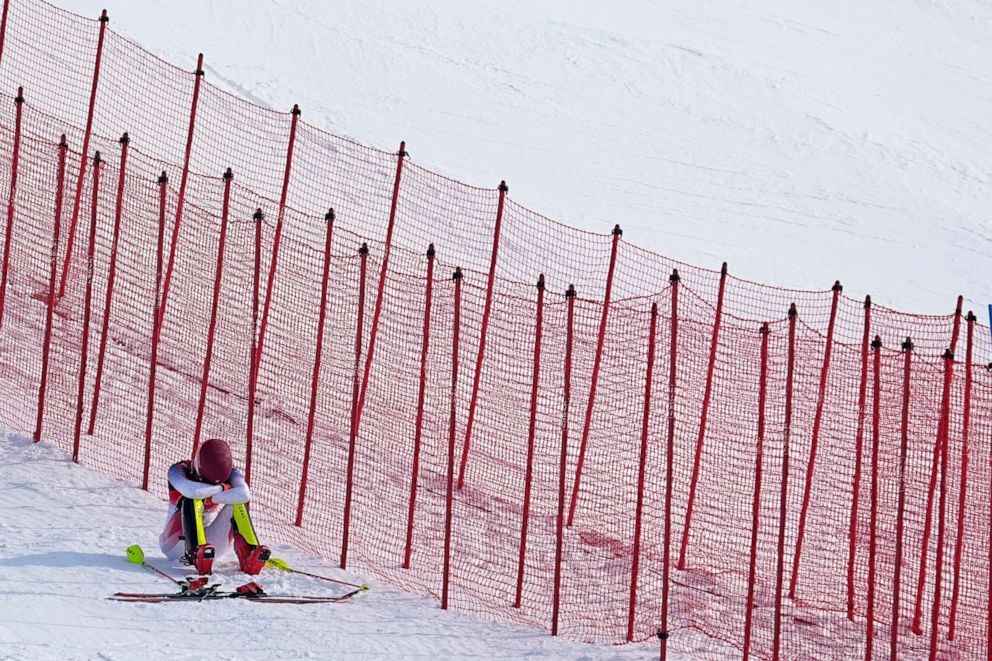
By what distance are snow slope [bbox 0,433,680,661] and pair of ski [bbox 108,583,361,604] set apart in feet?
0.21

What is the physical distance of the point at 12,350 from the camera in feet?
46.1

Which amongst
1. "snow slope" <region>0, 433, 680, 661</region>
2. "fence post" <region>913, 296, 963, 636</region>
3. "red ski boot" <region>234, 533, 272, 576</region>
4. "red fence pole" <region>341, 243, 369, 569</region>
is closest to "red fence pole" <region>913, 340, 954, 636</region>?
"fence post" <region>913, 296, 963, 636</region>

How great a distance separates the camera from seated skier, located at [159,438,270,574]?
A: 11148mm

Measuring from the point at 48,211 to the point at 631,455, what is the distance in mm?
5644

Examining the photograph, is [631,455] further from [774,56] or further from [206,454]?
[774,56]

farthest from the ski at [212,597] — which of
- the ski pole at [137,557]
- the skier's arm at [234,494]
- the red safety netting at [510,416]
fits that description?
the red safety netting at [510,416]

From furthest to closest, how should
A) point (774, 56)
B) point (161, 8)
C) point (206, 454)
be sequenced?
point (774, 56) < point (161, 8) < point (206, 454)

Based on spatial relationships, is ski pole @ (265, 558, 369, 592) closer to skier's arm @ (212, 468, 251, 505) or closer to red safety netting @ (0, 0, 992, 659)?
red safety netting @ (0, 0, 992, 659)

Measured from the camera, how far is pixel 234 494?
442 inches

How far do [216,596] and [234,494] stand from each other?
0.67m

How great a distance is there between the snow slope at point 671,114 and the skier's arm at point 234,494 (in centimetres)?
963

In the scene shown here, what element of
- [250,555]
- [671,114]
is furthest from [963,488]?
[671,114]

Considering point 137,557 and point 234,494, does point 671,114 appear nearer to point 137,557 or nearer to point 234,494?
point 234,494

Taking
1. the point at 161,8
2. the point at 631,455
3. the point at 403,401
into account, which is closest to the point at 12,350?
the point at 403,401
